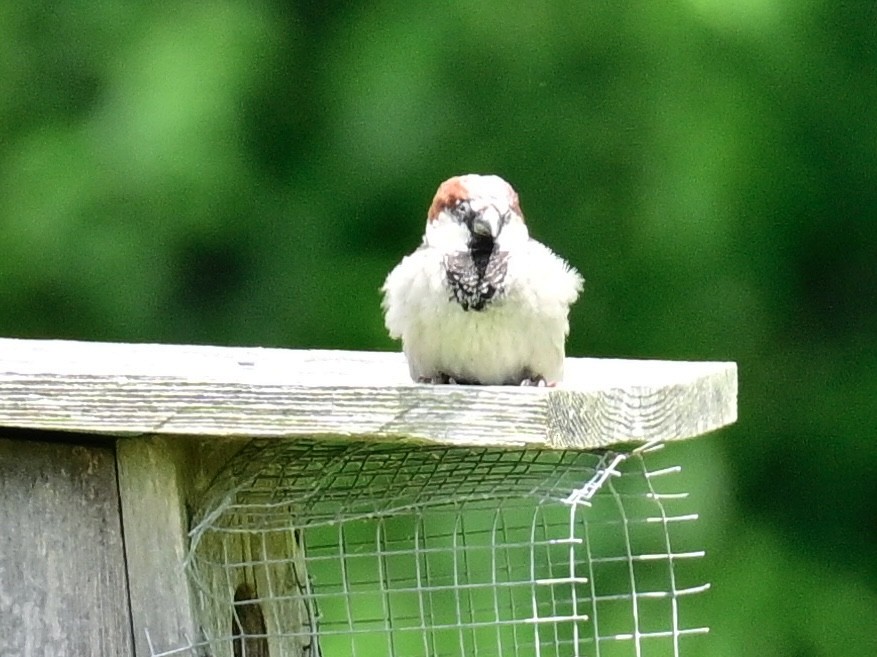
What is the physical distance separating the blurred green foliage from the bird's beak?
5.18ft

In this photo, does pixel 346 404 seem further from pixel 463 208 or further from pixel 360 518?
pixel 463 208

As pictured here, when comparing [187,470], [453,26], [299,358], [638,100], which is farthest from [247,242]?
[187,470]

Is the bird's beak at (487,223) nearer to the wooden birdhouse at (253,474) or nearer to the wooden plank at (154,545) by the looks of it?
the wooden birdhouse at (253,474)

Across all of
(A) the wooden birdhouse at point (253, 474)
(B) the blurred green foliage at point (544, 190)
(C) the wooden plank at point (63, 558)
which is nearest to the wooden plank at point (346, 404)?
(A) the wooden birdhouse at point (253, 474)

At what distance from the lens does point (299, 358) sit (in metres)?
2.26

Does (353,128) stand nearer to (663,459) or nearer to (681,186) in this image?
(681,186)

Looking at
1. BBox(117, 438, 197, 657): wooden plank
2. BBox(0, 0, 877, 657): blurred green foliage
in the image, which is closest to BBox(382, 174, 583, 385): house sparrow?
BBox(117, 438, 197, 657): wooden plank

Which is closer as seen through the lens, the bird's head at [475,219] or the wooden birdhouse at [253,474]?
the wooden birdhouse at [253,474]

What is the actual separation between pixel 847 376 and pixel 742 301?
30 cm

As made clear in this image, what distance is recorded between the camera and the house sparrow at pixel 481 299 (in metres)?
1.86

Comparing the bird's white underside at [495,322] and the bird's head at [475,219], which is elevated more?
the bird's head at [475,219]

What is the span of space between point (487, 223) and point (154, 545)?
1.66 ft

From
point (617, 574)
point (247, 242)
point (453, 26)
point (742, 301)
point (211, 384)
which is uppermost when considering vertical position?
point (453, 26)

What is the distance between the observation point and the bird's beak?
6.21ft
